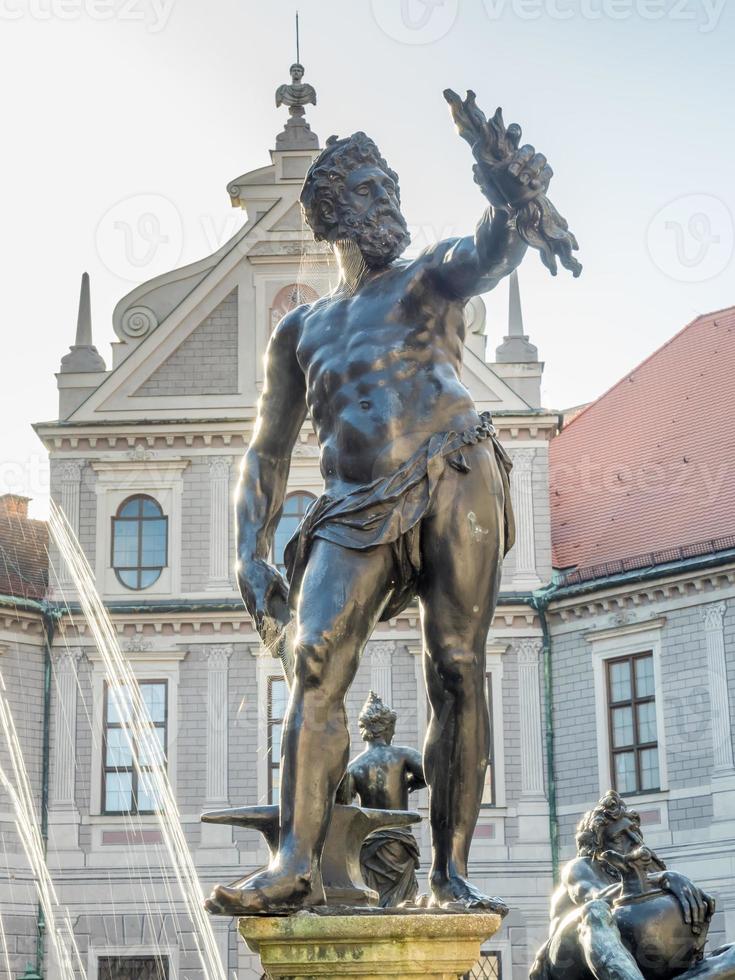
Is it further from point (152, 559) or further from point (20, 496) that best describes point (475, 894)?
point (20, 496)

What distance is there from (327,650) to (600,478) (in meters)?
25.6

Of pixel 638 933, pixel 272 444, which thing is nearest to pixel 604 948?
pixel 638 933

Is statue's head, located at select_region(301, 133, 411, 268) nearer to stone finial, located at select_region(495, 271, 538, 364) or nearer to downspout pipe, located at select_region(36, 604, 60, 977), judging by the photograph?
downspout pipe, located at select_region(36, 604, 60, 977)

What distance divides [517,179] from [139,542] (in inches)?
946

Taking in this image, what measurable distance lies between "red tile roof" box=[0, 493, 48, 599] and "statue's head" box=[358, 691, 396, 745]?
1809 centimetres

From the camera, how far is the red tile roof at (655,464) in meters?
26.6

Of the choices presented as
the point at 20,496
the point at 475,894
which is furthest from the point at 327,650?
the point at 20,496

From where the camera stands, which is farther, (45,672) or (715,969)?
(45,672)

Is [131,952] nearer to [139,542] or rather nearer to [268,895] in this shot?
[139,542]

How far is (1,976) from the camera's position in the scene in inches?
994

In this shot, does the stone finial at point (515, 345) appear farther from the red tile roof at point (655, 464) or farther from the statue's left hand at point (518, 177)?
the statue's left hand at point (518, 177)

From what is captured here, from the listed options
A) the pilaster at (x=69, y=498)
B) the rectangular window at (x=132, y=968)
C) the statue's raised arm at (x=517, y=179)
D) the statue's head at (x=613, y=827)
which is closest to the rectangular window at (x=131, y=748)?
the pilaster at (x=69, y=498)

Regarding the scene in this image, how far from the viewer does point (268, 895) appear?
13.0 feet

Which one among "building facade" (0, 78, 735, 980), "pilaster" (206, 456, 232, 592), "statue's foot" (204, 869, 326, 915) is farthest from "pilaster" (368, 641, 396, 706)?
"statue's foot" (204, 869, 326, 915)
